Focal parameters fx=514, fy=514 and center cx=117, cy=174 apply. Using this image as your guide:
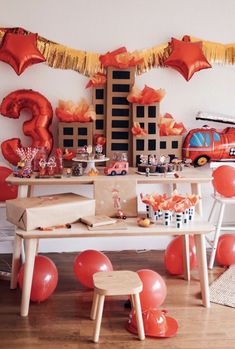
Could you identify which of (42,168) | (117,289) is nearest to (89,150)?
(42,168)

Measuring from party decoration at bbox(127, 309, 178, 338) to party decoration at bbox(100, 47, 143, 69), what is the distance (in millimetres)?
1611

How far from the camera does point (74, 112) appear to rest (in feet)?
10.9

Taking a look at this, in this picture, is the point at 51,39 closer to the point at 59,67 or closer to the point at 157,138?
the point at 59,67

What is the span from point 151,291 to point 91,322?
337mm

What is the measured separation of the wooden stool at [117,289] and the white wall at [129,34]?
1426 millimetres

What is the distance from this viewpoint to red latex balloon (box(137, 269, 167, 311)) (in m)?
2.58

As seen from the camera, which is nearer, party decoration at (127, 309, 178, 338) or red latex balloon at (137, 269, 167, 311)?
party decoration at (127, 309, 178, 338)

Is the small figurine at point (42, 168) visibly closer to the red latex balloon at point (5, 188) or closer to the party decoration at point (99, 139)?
the red latex balloon at point (5, 188)

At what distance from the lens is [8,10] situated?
3.35m

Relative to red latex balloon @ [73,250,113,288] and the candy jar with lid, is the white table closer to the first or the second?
red latex balloon @ [73,250,113,288]

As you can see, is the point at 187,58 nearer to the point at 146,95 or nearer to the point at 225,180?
the point at 146,95

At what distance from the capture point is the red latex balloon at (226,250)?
3.31 metres

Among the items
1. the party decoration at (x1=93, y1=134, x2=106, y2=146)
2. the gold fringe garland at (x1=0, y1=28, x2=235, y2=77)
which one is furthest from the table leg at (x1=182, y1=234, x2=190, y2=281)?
the gold fringe garland at (x1=0, y1=28, x2=235, y2=77)

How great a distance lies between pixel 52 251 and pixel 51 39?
4.79ft
